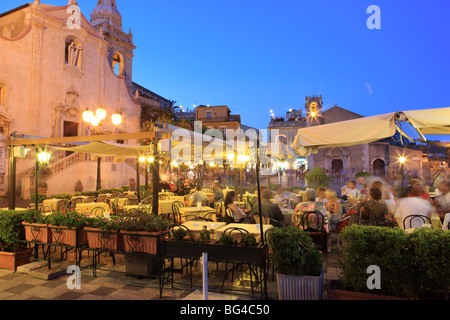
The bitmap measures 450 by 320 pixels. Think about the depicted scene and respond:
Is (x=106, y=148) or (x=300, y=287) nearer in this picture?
(x=300, y=287)

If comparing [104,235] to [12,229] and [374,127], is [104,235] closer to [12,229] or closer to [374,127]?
[12,229]

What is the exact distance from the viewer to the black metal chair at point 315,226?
5.47 m

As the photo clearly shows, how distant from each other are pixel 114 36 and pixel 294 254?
30237 millimetres

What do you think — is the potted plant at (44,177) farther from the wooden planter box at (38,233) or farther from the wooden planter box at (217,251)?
the wooden planter box at (217,251)

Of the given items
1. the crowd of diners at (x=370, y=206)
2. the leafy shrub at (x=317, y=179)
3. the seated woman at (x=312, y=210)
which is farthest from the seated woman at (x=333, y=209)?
the leafy shrub at (x=317, y=179)

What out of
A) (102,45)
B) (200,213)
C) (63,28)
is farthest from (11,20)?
(200,213)

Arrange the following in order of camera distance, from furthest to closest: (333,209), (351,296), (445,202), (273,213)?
(333,209) < (273,213) < (445,202) < (351,296)

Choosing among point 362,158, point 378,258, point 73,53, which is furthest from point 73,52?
point 362,158

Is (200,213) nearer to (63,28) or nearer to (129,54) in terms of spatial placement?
(63,28)

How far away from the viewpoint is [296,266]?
11.9 ft

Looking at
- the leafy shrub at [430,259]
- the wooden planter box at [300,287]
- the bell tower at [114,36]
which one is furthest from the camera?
the bell tower at [114,36]

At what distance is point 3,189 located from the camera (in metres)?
15.9

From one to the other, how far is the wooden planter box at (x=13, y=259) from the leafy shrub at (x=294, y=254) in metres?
4.84
